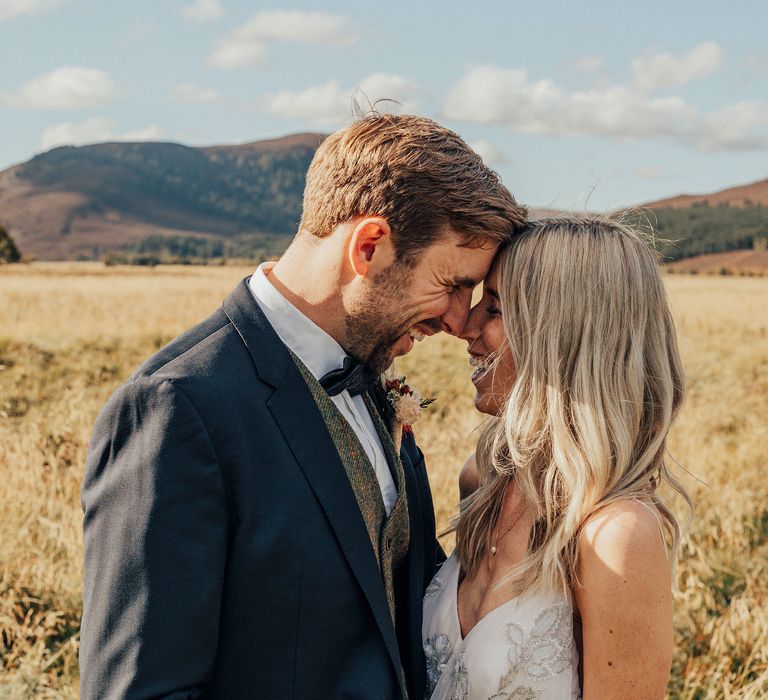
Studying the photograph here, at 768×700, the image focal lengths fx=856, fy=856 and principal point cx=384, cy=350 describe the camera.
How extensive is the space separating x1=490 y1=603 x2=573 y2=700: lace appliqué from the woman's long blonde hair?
0.12m

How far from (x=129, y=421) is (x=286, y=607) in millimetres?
612

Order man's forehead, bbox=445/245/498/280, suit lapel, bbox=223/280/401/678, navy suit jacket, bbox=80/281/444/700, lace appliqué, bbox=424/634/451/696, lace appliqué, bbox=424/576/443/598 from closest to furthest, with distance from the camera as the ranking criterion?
1. navy suit jacket, bbox=80/281/444/700
2. suit lapel, bbox=223/280/401/678
3. man's forehead, bbox=445/245/498/280
4. lace appliqué, bbox=424/634/451/696
5. lace appliqué, bbox=424/576/443/598

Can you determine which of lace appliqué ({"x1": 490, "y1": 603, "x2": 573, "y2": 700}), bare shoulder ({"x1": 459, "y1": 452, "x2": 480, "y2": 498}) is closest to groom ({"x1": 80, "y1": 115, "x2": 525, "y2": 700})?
lace appliqué ({"x1": 490, "y1": 603, "x2": 573, "y2": 700})

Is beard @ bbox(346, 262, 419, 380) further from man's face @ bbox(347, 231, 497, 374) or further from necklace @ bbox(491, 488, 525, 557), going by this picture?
necklace @ bbox(491, 488, 525, 557)

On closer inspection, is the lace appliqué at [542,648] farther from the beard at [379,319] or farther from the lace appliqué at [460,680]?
the beard at [379,319]

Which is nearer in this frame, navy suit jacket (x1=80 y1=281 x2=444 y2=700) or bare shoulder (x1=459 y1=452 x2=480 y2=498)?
navy suit jacket (x1=80 y1=281 x2=444 y2=700)

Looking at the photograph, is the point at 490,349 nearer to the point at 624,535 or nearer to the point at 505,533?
the point at 505,533

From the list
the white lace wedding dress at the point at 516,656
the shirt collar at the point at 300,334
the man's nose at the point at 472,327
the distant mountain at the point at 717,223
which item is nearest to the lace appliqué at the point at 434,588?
the white lace wedding dress at the point at 516,656

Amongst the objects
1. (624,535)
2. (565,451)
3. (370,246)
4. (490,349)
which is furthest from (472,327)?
(624,535)

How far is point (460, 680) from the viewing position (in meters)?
2.90

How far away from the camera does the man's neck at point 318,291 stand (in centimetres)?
254

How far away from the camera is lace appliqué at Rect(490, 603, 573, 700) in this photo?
2.75 metres

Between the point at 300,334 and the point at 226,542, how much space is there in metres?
0.68

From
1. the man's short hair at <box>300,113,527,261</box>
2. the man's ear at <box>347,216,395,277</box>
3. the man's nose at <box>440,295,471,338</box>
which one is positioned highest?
the man's short hair at <box>300,113,527,261</box>
